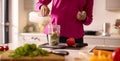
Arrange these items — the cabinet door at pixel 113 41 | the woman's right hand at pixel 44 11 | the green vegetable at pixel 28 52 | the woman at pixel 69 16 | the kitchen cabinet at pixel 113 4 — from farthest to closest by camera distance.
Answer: the kitchen cabinet at pixel 113 4
the cabinet door at pixel 113 41
the woman at pixel 69 16
the woman's right hand at pixel 44 11
the green vegetable at pixel 28 52

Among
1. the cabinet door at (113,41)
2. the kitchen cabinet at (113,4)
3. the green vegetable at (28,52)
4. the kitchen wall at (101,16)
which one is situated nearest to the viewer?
the green vegetable at (28,52)

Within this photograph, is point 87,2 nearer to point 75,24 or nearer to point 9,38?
point 75,24

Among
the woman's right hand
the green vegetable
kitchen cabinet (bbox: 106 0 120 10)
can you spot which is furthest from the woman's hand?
kitchen cabinet (bbox: 106 0 120 10)

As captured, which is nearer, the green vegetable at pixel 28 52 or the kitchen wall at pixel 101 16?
the green vegetable at pixel 28 52

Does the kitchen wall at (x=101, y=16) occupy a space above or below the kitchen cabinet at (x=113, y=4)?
below

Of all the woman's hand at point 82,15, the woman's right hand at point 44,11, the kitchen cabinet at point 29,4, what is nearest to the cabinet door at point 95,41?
the kitchen cabinet at point 29,4

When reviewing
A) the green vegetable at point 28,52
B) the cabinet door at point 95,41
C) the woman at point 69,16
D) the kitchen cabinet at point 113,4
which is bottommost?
the cabinet door at point 95,41

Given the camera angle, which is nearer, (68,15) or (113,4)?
(68,15)

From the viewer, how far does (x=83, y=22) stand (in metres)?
2.05

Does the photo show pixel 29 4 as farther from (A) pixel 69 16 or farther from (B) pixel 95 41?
(A) pixel 69 16

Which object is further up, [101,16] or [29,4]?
[29,4]

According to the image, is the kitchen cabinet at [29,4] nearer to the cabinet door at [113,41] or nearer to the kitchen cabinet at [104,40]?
the kitchen cabinet at [104,40]

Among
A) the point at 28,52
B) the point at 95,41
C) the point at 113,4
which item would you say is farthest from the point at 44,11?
the point at 113,4

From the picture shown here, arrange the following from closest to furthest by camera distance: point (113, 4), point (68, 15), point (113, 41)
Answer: point (68, 15) < point (113, 41) < point (113, 4)
